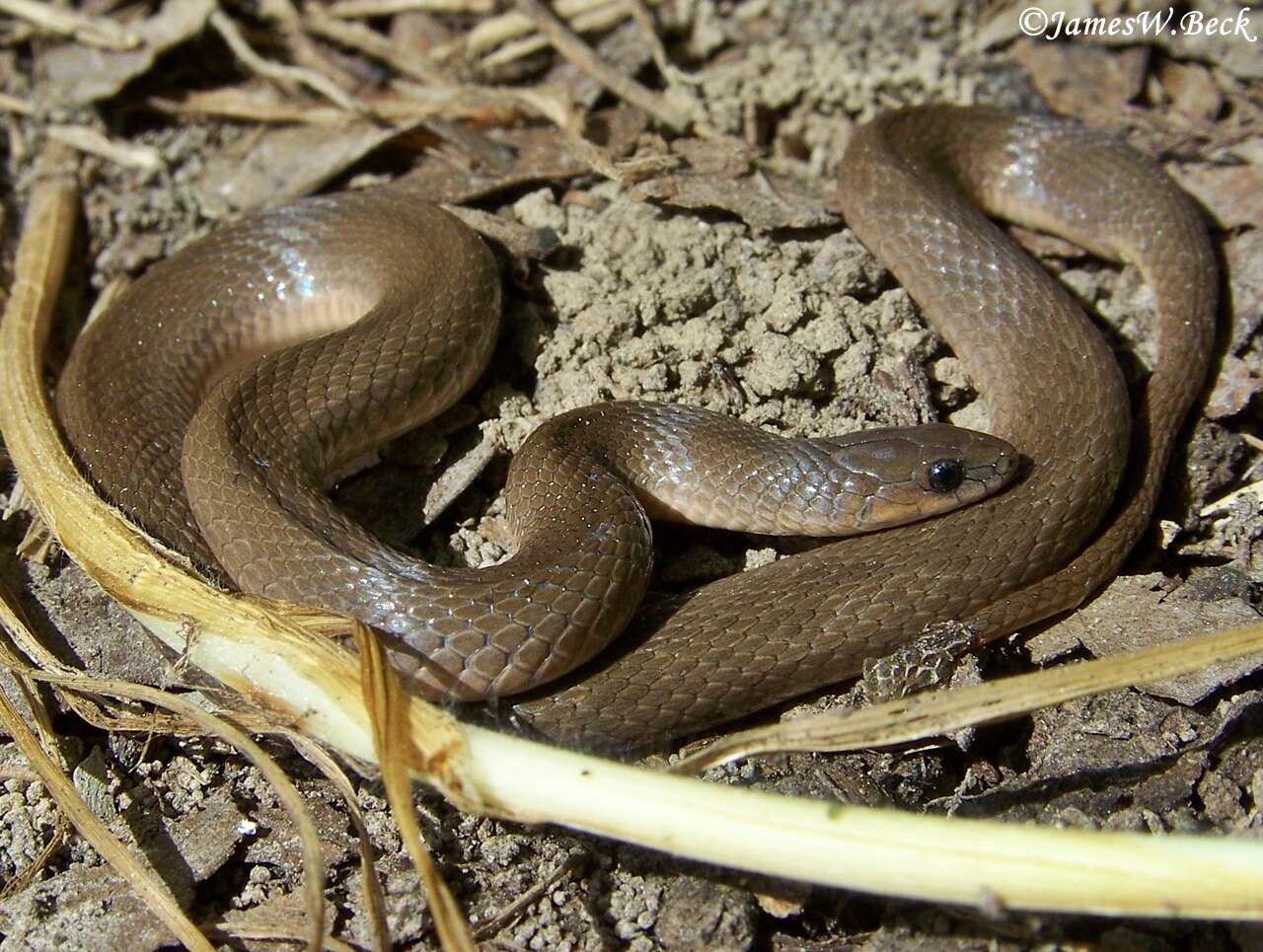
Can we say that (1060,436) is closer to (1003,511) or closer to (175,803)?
(1003,511)

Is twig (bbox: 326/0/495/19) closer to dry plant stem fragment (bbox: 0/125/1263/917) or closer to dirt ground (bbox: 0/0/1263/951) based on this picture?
dirt ground (bbox: 0/0/1263/951)

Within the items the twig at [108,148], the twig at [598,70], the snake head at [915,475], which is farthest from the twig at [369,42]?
the snake head at [915,475]

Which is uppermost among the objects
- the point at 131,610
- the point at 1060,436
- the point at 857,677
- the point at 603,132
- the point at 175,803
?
the point at 603,132

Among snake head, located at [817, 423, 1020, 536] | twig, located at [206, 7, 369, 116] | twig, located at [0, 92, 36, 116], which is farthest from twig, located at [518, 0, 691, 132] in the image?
twig, located at [0, 92, 36, 116]

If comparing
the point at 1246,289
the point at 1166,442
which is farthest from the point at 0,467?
the point at 1246,289

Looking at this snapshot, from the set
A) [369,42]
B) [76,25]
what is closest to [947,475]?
[369,42]

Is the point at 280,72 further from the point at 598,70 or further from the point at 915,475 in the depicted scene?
the point at 915,475

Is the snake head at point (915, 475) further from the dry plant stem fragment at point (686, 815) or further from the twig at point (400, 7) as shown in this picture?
the twig at point (400, 7)
